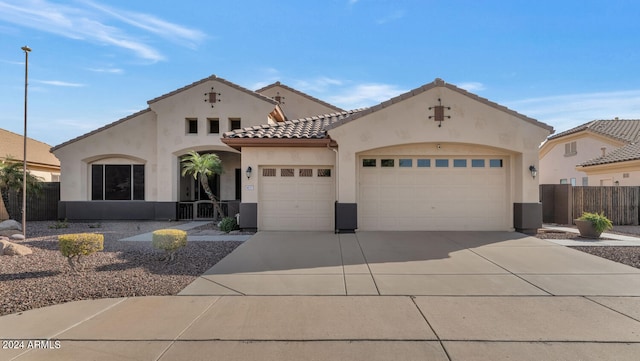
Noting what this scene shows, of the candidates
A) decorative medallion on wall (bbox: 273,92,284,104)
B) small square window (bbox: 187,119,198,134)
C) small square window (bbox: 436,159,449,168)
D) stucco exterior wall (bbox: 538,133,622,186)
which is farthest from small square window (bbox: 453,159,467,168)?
decorative medallion on wall (bbox: 273,92,284,104)

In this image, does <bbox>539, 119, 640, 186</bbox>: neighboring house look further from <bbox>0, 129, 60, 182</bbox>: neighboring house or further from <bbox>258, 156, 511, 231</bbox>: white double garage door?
<bbox>0, 129, 60, 182</bbox>: neighboring house

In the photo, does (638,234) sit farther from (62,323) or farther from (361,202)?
(62,323)

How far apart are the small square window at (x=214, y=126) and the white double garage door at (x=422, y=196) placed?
21.8 feet

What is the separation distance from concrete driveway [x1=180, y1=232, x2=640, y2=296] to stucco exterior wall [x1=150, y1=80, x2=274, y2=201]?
7.93 metres

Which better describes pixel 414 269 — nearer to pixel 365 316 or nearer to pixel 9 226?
pixel 365 316

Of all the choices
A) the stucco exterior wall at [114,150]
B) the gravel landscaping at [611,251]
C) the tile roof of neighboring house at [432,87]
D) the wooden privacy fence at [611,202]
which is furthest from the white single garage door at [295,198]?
the wooden privacy fence at [611,202]

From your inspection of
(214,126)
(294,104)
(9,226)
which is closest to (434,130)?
(214,126)

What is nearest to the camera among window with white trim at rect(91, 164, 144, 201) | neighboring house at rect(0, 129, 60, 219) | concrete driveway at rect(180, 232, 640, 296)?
concrete driveway at rect(180, 232, 640, 296)

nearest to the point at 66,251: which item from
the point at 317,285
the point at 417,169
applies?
the point at 317,285

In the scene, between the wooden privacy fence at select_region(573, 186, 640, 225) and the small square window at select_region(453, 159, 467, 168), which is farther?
the wooden privacy fence at select_region(573, 186, 640, 225)

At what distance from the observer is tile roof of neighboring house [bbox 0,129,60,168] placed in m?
23.0

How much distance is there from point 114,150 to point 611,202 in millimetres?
22908

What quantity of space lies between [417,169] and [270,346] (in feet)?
30.9

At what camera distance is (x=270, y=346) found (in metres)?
3.81
